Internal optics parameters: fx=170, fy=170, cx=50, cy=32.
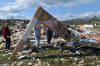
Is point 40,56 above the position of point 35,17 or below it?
below

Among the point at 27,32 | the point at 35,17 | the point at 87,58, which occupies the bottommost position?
the point at 87,58

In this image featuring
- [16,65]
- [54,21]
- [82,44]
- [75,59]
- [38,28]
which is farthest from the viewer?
[82,44]

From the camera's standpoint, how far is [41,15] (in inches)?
346

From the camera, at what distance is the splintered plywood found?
8.63 meters

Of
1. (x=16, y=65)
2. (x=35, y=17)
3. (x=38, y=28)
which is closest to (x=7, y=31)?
(x=38, y=28)

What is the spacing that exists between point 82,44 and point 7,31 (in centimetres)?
482

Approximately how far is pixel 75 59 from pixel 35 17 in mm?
2865

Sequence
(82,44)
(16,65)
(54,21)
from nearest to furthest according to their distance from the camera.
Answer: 1. (16,65)
2. (54,21)
3. (82,44)

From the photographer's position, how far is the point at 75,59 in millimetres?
8062

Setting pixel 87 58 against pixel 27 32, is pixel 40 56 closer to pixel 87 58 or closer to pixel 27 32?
pixel 27 32

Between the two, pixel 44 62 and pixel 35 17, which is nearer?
pixel 44 62

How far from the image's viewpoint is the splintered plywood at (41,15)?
863 cm

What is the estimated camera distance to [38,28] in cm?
994

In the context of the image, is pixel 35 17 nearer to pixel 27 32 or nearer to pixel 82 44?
pixel 27 32
